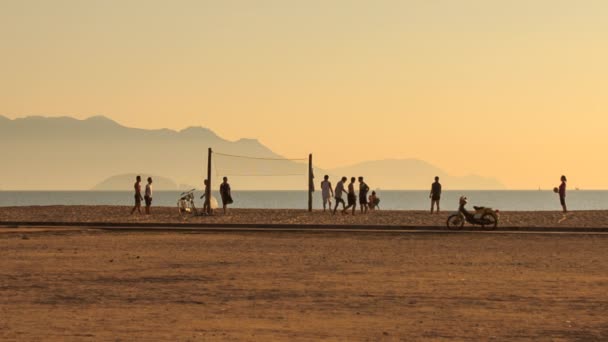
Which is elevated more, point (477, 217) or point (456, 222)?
point (477, 217)

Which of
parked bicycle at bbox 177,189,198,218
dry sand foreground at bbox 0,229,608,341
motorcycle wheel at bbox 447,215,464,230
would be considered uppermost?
parked bicycle at bbox 177,189,198,218

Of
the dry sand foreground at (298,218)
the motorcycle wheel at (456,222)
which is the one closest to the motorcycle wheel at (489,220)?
the motorcycle wheel at (456,222)

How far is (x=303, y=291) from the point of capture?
15.7 m

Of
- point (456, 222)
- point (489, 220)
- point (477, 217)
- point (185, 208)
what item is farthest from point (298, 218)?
point (489, 220)

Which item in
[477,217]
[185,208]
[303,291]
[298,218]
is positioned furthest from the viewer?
[185,208]

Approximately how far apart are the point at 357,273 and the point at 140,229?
17.9 meters

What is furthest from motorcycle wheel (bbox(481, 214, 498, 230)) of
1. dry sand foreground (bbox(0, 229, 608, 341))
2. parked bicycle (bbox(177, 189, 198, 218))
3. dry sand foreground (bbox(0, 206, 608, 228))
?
parked bicycle (bbox(177, 189, 198, 218))

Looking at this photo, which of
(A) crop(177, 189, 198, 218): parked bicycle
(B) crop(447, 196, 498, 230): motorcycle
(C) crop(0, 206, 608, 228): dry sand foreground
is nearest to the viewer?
(B) crop(447, 196, 498, 230): motorcycle

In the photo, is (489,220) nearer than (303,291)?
No

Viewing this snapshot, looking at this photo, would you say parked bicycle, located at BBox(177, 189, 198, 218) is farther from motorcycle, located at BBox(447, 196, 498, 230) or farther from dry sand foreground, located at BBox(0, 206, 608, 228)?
motorcycle, located at BBox(447, 196, 498, 230)

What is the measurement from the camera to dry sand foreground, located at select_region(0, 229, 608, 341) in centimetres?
1184

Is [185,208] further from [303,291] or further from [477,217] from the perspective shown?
[303,291]

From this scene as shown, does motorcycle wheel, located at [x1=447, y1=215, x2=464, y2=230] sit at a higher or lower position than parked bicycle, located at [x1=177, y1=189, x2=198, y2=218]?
lower

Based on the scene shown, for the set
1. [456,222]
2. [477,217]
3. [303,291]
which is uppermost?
[477,217]
